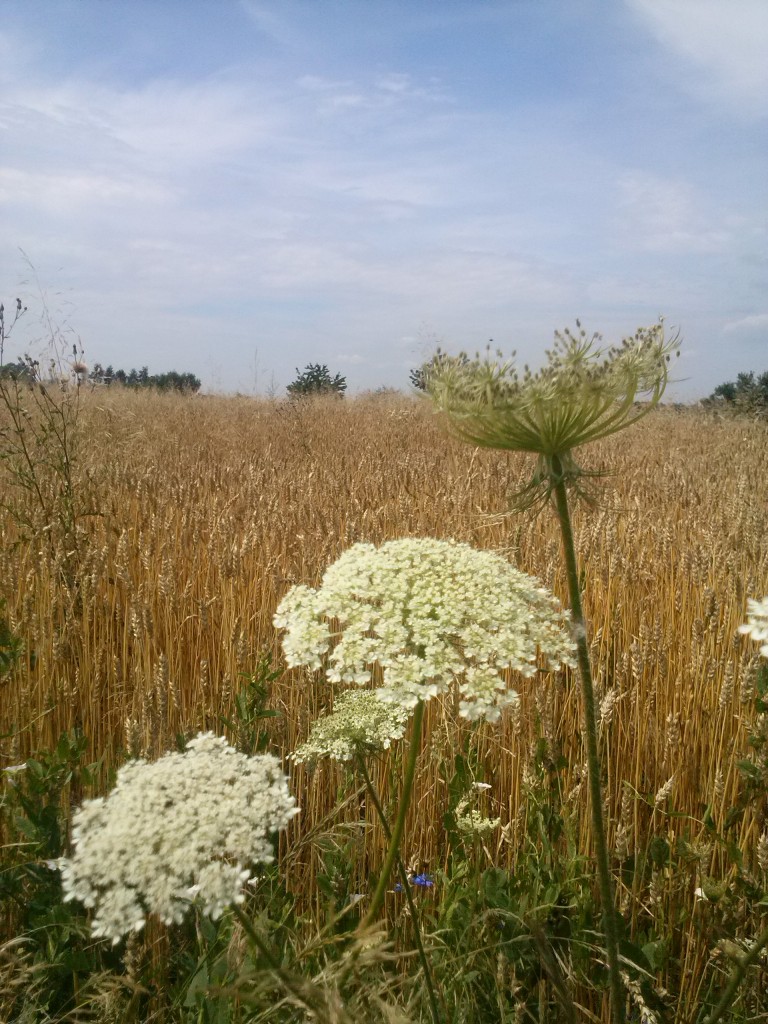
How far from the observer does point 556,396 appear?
45.9 inches

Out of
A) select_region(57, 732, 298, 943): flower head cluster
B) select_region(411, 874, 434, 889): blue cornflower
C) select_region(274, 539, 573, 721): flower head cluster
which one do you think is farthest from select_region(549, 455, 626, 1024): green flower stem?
select_region(411, 874, 434, 889): blue cornflower

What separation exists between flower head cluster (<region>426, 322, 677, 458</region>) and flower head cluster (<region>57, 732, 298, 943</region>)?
66cm

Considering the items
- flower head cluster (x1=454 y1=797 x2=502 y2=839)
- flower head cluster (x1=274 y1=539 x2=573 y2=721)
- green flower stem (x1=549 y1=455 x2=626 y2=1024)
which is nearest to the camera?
green flower stem (x1=549 y1=455 x2=626 y2=1024)

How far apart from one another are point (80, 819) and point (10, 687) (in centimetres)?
177

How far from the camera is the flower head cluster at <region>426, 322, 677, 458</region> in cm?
117

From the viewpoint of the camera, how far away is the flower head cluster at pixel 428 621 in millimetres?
1197

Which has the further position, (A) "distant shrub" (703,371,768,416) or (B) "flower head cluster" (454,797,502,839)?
(A) "distant shrub" (703,371,768,416)

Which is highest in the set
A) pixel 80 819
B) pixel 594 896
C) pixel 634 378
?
pixel 634 378

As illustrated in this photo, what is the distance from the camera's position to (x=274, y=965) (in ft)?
3.12

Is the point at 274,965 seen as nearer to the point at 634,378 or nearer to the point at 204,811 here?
the point at 204,811

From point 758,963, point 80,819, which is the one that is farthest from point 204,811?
point 758,963

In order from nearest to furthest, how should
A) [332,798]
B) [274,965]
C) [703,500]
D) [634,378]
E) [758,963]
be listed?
1. [274,965]
2. [634,378]
3. [758,963]
4. [332,798]
5. [703,500]

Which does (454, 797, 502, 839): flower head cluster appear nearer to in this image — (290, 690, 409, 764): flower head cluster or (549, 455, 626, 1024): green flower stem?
(290, 690, 409, 764): flower head cluster

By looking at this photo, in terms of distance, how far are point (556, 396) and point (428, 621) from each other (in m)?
0.43
